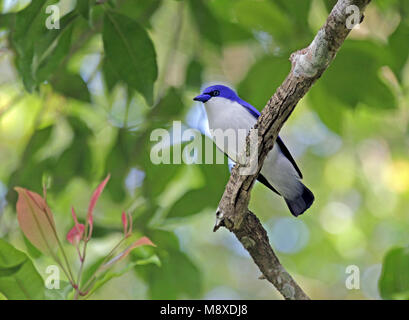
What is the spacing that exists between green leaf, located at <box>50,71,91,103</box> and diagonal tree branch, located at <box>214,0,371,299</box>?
1.80m

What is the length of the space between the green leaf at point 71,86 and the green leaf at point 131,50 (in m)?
0.88

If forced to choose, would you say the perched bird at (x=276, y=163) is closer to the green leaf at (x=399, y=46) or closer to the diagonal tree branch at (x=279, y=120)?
the green leaf at (x=399, y=46)

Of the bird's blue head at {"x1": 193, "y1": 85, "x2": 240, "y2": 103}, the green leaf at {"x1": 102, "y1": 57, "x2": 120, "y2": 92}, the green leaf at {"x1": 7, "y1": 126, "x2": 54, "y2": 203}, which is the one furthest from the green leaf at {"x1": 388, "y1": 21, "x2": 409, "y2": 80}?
the green leaf at {"x1": 7, "y1": 126, "x2": 54, "y2": 203}

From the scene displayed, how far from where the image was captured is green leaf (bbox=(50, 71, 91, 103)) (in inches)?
151

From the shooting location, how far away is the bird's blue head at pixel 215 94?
3770 mm

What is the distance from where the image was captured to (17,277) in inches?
95.0

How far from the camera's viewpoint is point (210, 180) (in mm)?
3406

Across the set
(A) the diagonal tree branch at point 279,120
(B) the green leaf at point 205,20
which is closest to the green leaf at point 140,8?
(B) the green leaf at point 205,20

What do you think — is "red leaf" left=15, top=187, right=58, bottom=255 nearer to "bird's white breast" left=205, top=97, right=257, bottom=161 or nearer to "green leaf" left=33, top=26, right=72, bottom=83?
"green leaf" left=33, top=26, right=72, bottom=83
